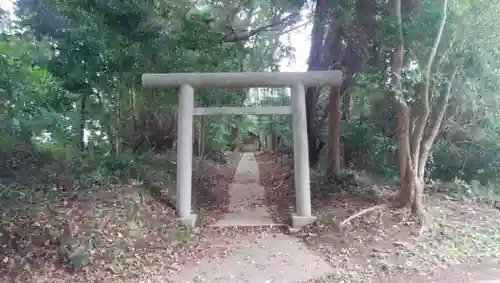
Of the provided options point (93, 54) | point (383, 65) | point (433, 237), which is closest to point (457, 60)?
point (383, 65)

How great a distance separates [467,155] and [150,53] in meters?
6.79

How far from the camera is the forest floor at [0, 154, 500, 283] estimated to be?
14.8 feet

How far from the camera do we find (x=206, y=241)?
581cm

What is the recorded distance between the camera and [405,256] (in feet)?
16.5

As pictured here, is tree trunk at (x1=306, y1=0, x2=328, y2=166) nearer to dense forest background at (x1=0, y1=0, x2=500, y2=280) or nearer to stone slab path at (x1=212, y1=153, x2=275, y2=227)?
dense forest background at (x1=0, y1=0, x2=500, y2=280)

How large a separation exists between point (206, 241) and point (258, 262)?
108 centimetres

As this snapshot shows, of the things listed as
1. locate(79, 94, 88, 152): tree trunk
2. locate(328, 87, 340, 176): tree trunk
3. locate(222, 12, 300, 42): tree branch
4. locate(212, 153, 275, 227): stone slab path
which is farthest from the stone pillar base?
locate(222, 12, 300, 42): tree branch

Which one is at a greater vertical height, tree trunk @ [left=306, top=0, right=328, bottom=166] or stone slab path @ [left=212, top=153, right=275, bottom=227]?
tree trunk @ [left=306, top=0, right=328, bottom=166]

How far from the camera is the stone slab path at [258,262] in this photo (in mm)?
4609

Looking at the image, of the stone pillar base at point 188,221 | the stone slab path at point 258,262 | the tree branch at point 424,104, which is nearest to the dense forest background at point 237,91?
the tree branch at point 424,104

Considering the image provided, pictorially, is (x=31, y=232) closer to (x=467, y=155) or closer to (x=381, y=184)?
(x=381, y=184)

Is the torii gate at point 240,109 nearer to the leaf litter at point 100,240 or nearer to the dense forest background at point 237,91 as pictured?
the leaf litter at point 100,240

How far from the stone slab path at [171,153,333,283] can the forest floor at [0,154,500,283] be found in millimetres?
53

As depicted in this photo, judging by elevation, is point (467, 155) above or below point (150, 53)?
below
